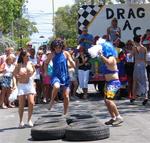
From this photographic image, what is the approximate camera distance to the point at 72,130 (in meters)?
10.2

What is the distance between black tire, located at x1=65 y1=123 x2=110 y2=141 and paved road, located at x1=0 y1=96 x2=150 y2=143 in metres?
0.13

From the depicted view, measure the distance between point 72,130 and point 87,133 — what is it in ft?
1.05

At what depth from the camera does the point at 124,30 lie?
1988 cm

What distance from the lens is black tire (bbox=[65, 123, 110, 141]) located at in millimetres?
10039

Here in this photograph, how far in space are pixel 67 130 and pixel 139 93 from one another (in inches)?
257

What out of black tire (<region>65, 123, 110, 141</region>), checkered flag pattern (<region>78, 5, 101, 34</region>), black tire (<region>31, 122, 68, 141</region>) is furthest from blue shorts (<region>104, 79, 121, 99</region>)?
checkered flag pattern (<region>78, 5, 101, 34</region>)

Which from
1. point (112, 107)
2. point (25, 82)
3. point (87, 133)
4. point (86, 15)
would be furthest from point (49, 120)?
point (86, 15)

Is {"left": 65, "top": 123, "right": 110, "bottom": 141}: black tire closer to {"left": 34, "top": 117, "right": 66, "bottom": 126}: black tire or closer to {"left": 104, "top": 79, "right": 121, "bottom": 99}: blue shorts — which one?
{"left": 34, "top": 117, "right": 66, "bottom": 126}: black tire

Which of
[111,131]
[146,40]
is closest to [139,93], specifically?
[146,40]

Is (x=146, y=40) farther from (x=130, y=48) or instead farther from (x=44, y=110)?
(x=44, y=110)

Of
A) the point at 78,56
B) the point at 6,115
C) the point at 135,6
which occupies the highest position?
the point at 135,6

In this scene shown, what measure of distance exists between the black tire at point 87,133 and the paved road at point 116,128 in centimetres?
13

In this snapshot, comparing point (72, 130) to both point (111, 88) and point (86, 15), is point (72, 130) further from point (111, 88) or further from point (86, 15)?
point (86, 15)

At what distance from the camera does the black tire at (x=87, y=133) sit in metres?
10.0
